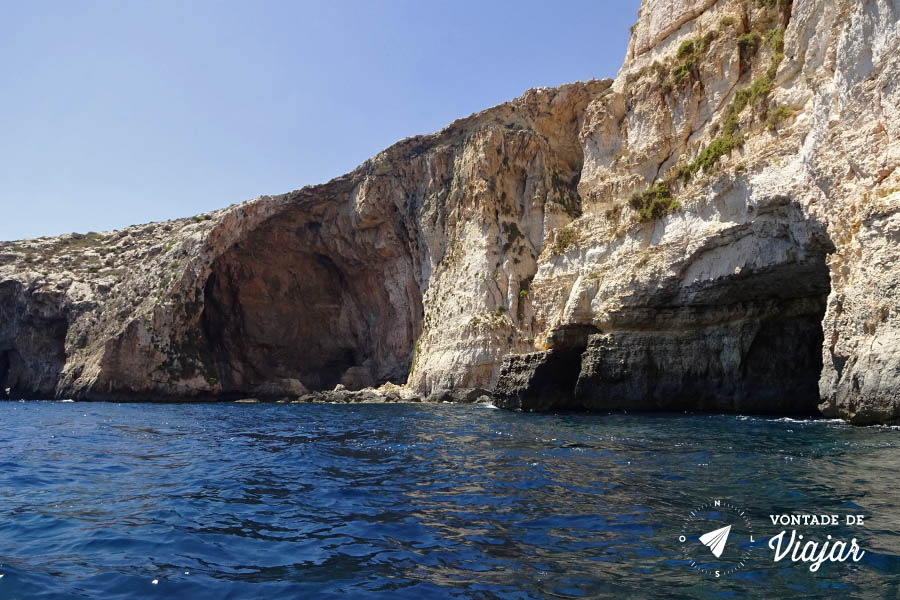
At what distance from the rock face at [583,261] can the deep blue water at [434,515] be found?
7847mm

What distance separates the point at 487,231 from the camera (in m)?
44.2

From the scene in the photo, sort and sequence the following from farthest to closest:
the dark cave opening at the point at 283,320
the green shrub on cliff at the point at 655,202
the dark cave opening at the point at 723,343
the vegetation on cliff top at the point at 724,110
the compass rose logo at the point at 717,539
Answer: the dark cave opening at the point at 283,320 → the green shrub on cliff at the point at 655,202 → the vegetation on cliff top at the point at 724,110 → the dark cave opening at the point at 723,343 → the compass rose logo at the point at 717,539

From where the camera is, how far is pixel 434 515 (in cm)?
755

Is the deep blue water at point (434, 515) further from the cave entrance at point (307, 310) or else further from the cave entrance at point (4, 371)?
the cave entrance at point (4, 371)

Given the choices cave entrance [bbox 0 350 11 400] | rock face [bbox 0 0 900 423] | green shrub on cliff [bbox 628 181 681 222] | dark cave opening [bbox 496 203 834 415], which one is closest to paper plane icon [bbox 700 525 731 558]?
rock face [bbox 0 0 900 423]

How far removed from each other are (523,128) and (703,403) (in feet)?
88.0

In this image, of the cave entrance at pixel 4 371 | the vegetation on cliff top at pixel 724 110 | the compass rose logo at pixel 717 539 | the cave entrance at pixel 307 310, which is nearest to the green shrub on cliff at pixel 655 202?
the vegetation on cliff top at pixel 724 110

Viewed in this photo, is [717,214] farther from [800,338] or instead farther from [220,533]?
[220,533]

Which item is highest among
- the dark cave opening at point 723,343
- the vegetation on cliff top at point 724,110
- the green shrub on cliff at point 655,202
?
the vegetation on cliff top at point 724,110

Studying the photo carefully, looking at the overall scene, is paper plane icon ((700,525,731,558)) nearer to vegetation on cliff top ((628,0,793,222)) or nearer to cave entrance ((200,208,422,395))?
vegetation on cliff top ((628,0,793,222))

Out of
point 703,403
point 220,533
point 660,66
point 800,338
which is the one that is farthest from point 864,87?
point 220,533

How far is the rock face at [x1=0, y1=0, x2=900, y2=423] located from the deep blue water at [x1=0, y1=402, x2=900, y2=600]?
785 centimetres

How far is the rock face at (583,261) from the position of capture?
58.2 feet

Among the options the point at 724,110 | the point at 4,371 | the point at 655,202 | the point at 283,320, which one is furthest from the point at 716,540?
the point at 4,371
